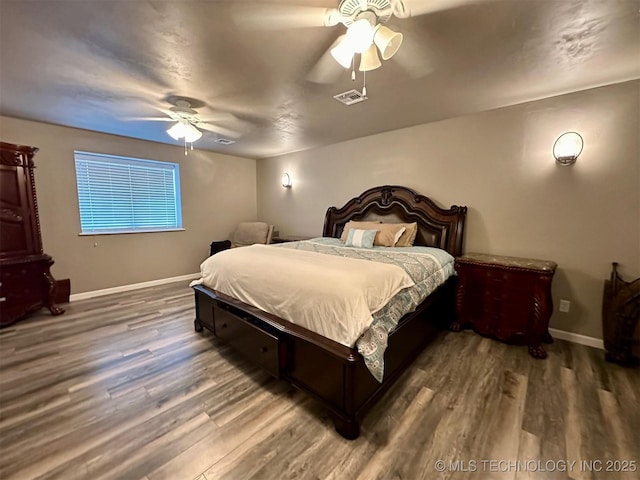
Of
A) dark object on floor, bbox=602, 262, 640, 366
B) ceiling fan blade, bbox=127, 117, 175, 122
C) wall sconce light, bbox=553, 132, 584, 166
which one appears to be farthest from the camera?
Answer: ceiling fan blade, bbox=127, 117, 175, 122

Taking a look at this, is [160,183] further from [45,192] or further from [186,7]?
[186,7]

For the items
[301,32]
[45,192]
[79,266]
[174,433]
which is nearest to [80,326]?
[79,266]

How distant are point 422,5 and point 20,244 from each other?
177 inches

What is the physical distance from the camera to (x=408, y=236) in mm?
3393

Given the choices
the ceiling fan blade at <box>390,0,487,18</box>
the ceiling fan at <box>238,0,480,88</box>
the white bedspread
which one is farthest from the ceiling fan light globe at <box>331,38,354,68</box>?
the white bedspread

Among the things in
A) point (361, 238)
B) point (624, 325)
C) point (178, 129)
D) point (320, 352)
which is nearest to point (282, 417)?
point (320, 352)

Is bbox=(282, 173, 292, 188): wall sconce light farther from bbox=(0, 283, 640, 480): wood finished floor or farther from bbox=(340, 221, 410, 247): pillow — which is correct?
bbox=(0, 283, 640, 480): wood finished floor

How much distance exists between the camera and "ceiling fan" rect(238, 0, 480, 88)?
4.66ft

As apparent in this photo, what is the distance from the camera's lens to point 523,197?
286 centimetres

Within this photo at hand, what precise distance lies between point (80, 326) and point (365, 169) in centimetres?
411

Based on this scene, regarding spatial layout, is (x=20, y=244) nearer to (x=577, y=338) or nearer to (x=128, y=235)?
(x=128, y=235)

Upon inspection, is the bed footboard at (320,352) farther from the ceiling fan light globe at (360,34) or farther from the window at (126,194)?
the window at (126,194)

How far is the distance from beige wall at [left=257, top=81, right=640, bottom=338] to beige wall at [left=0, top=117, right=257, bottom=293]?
331 cm

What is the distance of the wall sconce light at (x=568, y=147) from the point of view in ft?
8.18
